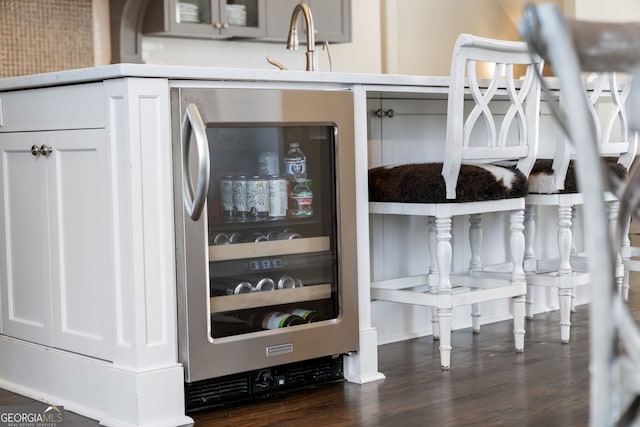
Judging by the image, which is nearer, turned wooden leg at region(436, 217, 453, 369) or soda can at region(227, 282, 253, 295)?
soda can at region(227, 282, 253, 295)

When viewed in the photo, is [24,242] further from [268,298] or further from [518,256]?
[518,256]

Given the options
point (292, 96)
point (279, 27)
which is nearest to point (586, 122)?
point (292, 96)

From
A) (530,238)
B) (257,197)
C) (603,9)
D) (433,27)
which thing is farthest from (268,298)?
(603,9)

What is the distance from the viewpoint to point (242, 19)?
4.76 metres

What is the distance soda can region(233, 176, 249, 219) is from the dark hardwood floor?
1.75 feet

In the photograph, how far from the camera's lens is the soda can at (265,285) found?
106 inches

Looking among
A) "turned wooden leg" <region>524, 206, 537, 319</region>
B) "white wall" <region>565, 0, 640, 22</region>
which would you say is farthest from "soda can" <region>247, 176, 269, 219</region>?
"white wall" <region>565, 0, 640, 22</region>

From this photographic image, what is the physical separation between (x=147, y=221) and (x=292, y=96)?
554mm

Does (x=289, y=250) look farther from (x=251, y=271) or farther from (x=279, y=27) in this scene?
(x=279, y=27)

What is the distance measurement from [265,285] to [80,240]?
0.52 m

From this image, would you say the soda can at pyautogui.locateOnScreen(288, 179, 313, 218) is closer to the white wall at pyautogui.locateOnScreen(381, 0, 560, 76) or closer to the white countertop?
the white countertop

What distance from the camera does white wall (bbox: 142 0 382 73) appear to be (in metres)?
4.76

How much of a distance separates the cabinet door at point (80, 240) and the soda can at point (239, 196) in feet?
1.15

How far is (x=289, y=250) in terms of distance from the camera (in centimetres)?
273
